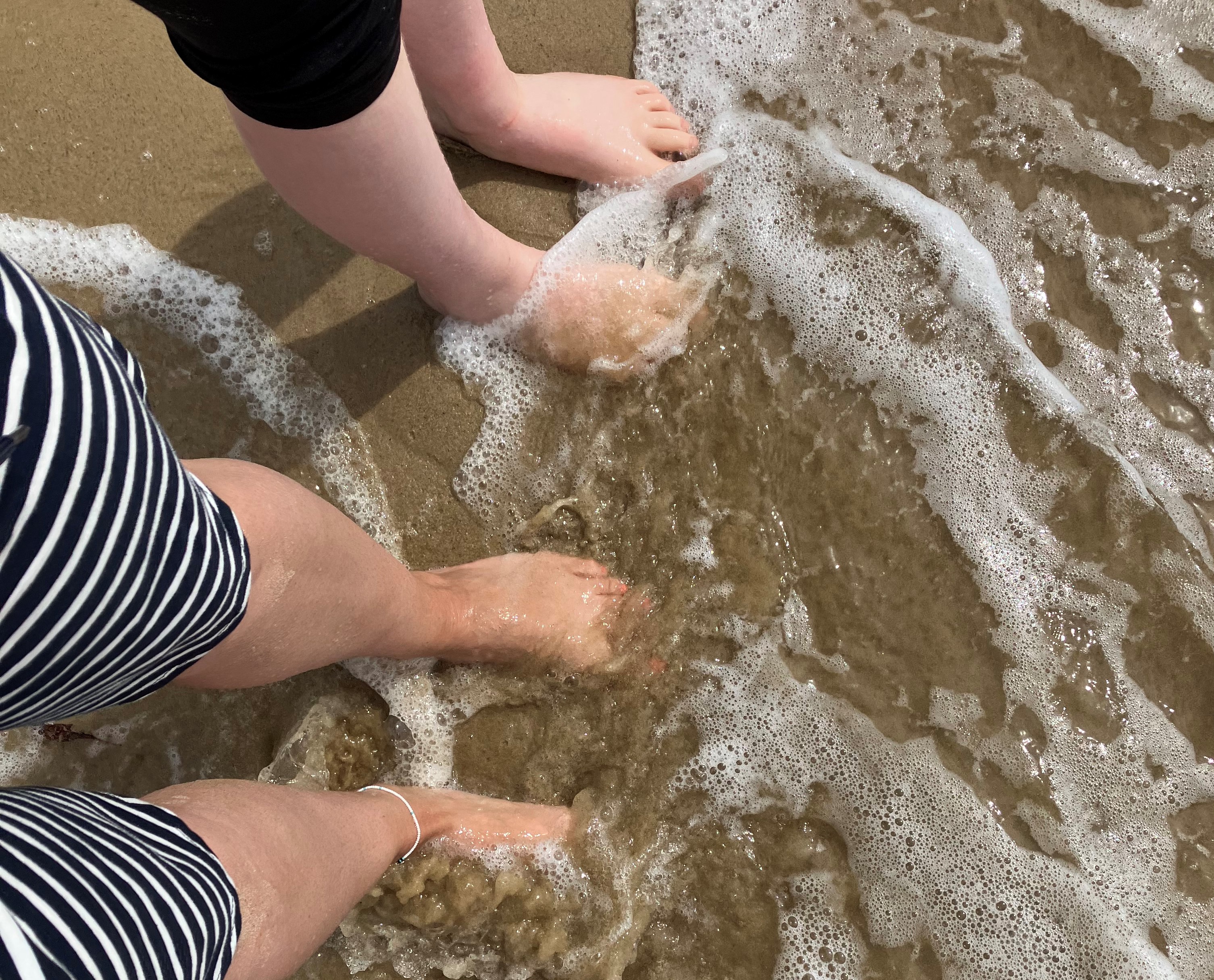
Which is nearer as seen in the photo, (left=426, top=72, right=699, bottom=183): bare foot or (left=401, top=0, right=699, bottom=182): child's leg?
(left=401, top=0, right=699, bottom=182): child's leg

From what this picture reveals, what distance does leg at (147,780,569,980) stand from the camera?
1.03 meters

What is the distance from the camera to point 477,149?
170cm

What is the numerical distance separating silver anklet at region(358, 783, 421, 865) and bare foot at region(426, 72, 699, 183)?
1.29m

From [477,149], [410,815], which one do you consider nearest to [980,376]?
[477,149]

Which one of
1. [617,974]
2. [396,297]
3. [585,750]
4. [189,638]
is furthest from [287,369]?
[617,974]

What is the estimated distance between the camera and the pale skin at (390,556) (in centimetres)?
108

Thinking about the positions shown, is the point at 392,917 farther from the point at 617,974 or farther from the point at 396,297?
the point at 396,297

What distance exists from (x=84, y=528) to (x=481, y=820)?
3.31 feet

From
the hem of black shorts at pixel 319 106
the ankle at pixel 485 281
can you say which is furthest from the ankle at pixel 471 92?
the hem of black shorts at pixel 319 106

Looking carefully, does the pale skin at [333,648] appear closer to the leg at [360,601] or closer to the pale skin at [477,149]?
the leg at [360,601]

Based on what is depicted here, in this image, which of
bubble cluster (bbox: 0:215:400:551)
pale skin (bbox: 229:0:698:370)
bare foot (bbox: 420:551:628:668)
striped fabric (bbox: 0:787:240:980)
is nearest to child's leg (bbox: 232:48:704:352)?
pale skin (bbox: 229:0:698:370)

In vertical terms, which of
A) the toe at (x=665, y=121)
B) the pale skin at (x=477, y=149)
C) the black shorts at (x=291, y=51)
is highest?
the black shorts at (x=291, y=51)

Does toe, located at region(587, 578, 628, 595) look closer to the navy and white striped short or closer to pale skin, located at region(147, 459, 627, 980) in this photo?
pale skin, located at region(147, 459, 627, 980)

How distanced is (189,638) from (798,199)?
1451 mm
